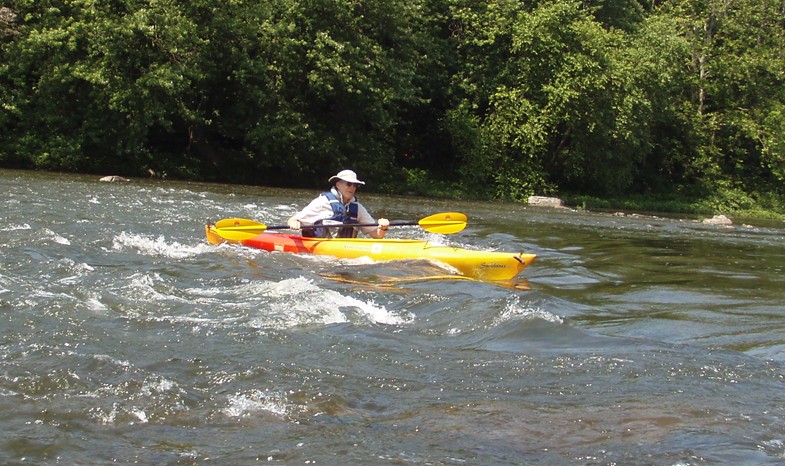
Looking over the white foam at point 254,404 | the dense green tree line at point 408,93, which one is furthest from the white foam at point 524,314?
the dense green tree line at point 408,93

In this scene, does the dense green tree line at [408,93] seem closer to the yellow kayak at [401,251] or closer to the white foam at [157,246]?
the white foam at [157,246]

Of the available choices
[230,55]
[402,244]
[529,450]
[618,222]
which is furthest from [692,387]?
[230,55]

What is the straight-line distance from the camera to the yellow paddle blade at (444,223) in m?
10.2

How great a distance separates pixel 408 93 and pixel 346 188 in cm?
1404

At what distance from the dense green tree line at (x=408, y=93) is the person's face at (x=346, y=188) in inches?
455

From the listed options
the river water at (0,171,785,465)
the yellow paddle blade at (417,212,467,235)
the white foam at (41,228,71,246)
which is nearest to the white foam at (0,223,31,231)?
the river water at (0,171,785,465)

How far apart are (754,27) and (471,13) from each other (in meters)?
12.0

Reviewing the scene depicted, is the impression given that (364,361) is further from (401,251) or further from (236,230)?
(236,230)

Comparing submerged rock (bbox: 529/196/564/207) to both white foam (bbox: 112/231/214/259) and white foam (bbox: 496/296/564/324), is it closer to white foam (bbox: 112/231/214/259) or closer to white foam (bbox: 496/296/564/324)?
white foam (bbox: 112/231/214/259)

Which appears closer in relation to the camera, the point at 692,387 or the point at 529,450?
the point at 529,450

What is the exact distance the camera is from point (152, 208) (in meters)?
13.9

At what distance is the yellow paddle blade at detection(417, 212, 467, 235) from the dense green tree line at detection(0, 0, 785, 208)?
1179 centimetres

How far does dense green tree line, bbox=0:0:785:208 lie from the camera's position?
818 inches

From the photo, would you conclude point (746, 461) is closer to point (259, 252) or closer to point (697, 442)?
point (697, 442)
